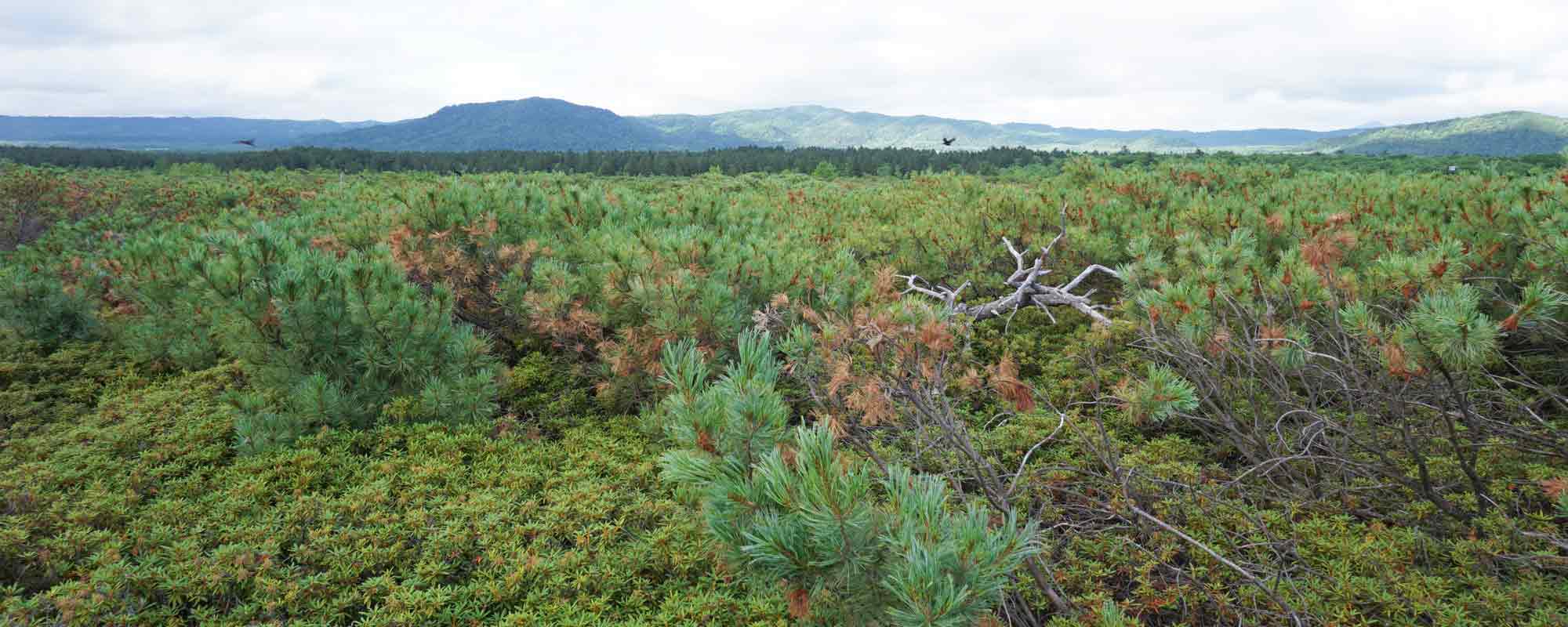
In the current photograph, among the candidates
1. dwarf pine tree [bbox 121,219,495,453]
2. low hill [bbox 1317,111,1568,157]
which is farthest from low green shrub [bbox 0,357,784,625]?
low hill [bbox 1317,111,1568,157]

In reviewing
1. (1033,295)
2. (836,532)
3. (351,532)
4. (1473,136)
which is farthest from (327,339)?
(1473,136)

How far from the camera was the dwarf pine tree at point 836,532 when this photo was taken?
4.70ft

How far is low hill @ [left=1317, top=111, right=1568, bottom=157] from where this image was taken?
165m

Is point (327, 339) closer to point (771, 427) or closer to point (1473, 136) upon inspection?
point (771, 427)

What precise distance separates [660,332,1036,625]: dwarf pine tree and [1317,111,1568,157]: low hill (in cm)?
20910

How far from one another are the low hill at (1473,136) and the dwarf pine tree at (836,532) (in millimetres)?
209097

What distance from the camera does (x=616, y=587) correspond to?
10.4 feet

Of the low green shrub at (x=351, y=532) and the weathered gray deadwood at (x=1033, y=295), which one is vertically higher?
the weathered gray deadwood at (x=1033, y=295)

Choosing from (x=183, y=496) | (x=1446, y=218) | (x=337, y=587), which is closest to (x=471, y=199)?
(x=183, y=496)

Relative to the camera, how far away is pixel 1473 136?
17650cm

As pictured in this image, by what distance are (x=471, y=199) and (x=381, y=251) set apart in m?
1.91

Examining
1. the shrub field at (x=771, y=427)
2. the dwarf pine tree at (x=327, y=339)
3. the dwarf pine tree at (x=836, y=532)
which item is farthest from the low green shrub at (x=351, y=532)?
the dwarf pine tree at (x=836, y=532)

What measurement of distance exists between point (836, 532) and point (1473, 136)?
255842 mm

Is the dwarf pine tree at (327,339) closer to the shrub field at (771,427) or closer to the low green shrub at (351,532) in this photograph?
the shrub field at (771,427)
